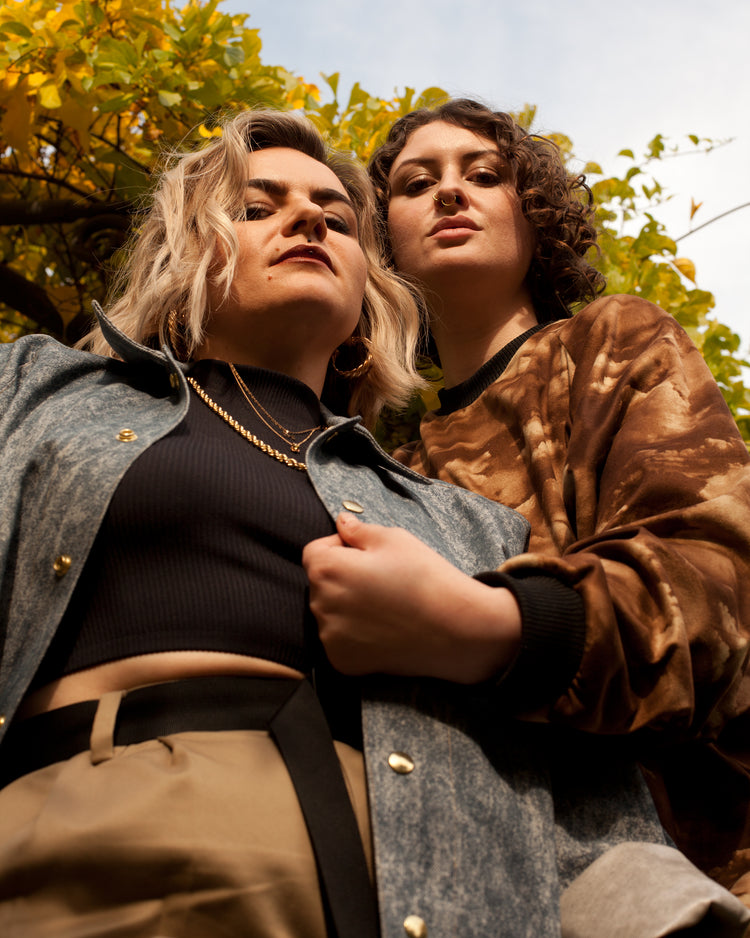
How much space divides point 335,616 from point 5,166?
2.05 meters

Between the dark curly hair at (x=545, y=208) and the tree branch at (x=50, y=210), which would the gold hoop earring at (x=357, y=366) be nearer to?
the dark curly hair at (x=545, y=208)

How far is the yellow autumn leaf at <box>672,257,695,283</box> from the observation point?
2854 mm

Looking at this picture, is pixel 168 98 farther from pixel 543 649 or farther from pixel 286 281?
pixel 543 649

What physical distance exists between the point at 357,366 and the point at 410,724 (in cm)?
127

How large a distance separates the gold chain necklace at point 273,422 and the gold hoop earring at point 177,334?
0.65ft

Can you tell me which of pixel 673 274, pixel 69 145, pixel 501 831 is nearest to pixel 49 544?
pixel 501 831

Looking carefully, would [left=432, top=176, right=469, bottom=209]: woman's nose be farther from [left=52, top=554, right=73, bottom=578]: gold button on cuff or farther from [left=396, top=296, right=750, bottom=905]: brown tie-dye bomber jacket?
[left=52, top=554, right=73, bottom=578]: gold button on cuff

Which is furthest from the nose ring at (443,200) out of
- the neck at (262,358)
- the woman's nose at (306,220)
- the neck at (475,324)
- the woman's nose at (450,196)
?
the neck at (262,358)

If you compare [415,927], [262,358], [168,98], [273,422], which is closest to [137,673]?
[415,927]

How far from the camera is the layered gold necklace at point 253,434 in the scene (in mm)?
1708

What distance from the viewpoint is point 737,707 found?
154cm

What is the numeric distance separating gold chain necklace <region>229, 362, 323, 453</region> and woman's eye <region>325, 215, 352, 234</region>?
48 cm

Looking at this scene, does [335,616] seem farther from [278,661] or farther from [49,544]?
[49,544]

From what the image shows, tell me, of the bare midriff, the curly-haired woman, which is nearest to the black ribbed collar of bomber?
the curly-haired woman
